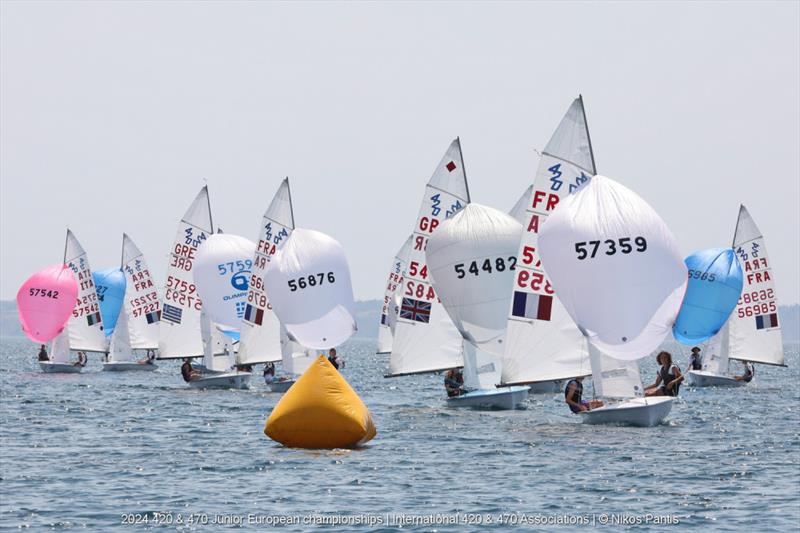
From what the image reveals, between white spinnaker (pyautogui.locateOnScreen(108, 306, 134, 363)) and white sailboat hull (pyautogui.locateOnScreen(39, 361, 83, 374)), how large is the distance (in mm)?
3608

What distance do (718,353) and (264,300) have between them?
64.9ft

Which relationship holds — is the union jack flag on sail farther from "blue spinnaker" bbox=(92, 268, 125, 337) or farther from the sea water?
"blue spinnaker" bbox=(92, 268, 125, 337)

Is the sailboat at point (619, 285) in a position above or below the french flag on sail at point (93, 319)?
below

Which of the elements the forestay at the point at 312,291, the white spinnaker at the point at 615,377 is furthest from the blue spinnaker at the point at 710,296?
the white spinnaker at the point at 615,377

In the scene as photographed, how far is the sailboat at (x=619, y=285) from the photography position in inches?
1228

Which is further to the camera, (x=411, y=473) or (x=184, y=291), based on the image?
(x=184, y=291)

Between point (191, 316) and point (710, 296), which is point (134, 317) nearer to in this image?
point (191, 316)

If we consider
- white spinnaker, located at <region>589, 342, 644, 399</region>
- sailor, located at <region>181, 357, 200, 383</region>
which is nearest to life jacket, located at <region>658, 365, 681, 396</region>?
white spinnaker, located at <region>589, 342, 644, 399</region>

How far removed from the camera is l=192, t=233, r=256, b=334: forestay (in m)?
51.6

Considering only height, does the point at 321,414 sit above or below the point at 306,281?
below

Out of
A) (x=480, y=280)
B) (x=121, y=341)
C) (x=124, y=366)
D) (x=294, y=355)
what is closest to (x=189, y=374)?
(x=294, y=355)

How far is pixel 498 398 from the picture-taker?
37.4 m

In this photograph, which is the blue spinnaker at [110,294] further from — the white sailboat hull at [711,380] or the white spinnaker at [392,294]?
the white sailboat hull at [711,380]

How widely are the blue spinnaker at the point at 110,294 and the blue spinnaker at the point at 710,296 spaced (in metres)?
32.4
